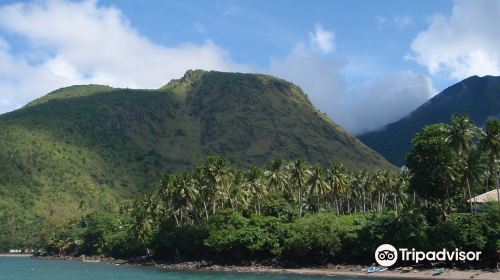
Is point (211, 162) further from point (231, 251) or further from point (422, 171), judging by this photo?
point (422, 171)

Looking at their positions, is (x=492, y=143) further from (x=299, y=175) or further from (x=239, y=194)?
(x=239, y=194)

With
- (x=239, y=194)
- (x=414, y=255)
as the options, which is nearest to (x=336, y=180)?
(x=239, y=194)

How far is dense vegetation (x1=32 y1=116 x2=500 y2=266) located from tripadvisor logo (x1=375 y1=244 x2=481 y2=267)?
1004mm

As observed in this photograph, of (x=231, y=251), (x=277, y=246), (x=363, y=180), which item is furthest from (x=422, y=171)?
(x=363, y=180)

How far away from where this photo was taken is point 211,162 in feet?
373

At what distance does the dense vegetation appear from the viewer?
81.9 metres

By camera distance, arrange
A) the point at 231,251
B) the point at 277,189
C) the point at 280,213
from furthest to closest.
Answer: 1. the point at 277,189
2. the point at 280,213
3. the point at 231,251

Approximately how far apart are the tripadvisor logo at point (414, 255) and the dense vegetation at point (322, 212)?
100cm

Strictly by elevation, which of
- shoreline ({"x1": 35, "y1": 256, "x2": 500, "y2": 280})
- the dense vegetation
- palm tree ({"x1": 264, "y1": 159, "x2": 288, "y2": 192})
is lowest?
shoreline ({"x1": 35, "y1": 256, "x2": 500, "y2": 280})

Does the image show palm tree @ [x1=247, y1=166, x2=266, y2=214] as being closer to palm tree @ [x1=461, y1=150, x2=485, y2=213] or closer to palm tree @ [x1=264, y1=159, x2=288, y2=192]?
palm tree @ [x1=264, y1=159, x2=288, y2=192]

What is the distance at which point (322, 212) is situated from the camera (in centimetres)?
11494

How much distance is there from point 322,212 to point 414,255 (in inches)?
1274

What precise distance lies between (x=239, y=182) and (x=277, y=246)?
22094 mm

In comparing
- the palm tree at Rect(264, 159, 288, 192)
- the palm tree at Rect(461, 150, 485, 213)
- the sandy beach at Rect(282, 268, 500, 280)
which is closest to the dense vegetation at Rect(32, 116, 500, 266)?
the palm tree at Rect(461, 150, 485, 213)
